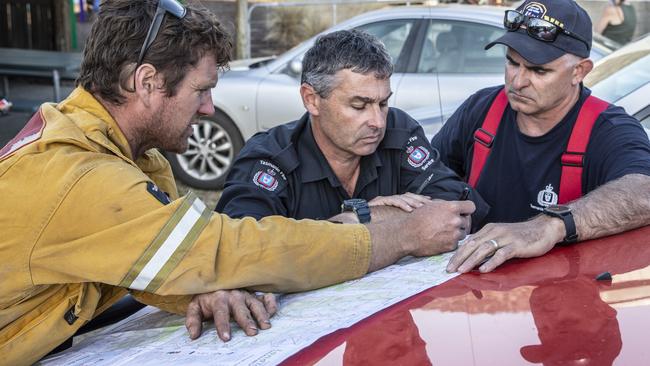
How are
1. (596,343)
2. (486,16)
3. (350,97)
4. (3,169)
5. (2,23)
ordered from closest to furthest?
(596,343) < (3,169) < (350,97) < (486,16) < (2,23)

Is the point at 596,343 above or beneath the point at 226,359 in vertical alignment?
above

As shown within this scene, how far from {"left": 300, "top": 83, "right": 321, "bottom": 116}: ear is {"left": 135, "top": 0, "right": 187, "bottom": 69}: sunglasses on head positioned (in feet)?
2.48

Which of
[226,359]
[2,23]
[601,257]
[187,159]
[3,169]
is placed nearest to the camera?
[226,359]

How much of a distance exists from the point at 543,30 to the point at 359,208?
0.99m

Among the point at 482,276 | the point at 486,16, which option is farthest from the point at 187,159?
the point at 482,276

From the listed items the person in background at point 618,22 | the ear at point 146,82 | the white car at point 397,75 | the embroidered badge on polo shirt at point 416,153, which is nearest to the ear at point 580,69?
the embroidered badge on polo shirt at point 416,153

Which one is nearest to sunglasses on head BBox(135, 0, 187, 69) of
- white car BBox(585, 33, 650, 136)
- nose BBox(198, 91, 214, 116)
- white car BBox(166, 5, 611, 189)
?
nose BBox(198, 91, 214, 116)

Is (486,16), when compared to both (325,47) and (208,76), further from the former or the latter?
(208,76)

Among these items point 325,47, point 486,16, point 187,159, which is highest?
point 325,47

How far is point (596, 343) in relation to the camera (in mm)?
1645

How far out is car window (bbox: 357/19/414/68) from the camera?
24.0 feet

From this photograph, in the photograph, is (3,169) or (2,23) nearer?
(3,169)

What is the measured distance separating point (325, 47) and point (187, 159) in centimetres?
536

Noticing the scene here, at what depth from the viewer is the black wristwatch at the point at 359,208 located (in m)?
2.72
